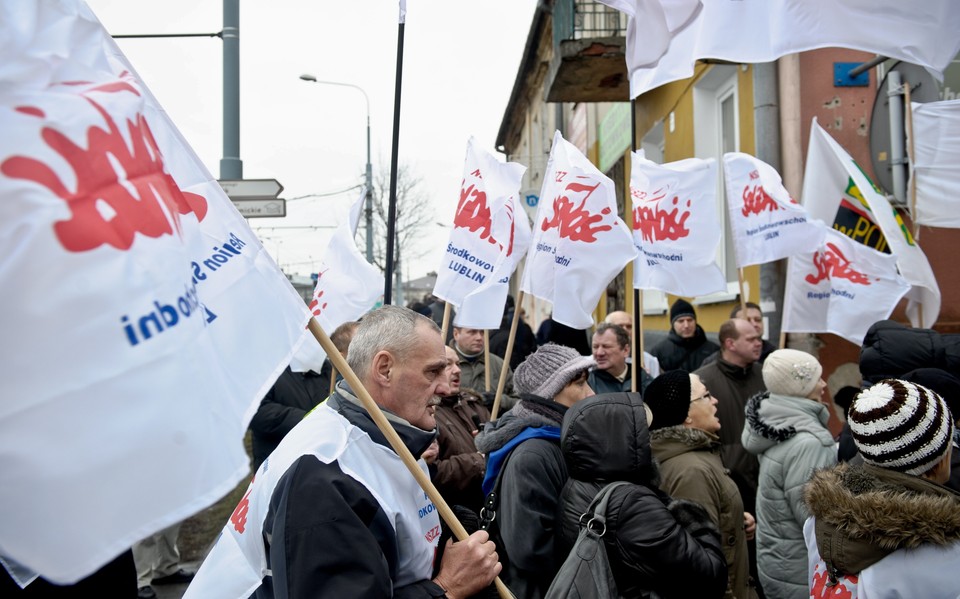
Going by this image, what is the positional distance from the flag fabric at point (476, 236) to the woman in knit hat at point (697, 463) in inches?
70.9

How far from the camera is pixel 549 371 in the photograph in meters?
3.21

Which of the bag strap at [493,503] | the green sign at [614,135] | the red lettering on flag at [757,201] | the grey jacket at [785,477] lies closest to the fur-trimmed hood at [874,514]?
the bag strap at [493,503]

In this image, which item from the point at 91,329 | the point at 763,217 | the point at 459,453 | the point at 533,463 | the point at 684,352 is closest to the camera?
the point at 91,329

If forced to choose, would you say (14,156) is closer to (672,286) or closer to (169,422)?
(169,422)

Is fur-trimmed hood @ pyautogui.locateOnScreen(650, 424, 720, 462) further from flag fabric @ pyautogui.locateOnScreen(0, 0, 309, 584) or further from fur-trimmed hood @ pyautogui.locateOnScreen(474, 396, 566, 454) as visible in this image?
flag fabric @ pyautogui.locateOnScreen(0, 0, 309, 584)

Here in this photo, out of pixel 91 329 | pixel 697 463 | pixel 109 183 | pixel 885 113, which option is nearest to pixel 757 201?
pixel 885 113

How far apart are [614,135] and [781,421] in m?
10.6

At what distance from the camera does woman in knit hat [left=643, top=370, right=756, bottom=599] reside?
3.02 meters

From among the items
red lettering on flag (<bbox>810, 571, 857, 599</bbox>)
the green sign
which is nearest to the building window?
the green sign

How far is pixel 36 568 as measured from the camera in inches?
39.3

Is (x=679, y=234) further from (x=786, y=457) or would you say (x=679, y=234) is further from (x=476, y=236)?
(x=786, y=457)

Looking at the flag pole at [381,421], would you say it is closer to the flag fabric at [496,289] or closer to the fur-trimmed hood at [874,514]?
the fur-trimmed hood at [874,514]

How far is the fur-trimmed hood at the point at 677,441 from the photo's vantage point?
3125 millimetres

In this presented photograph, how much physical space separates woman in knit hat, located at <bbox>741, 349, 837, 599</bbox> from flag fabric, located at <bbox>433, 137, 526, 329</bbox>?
184cm
